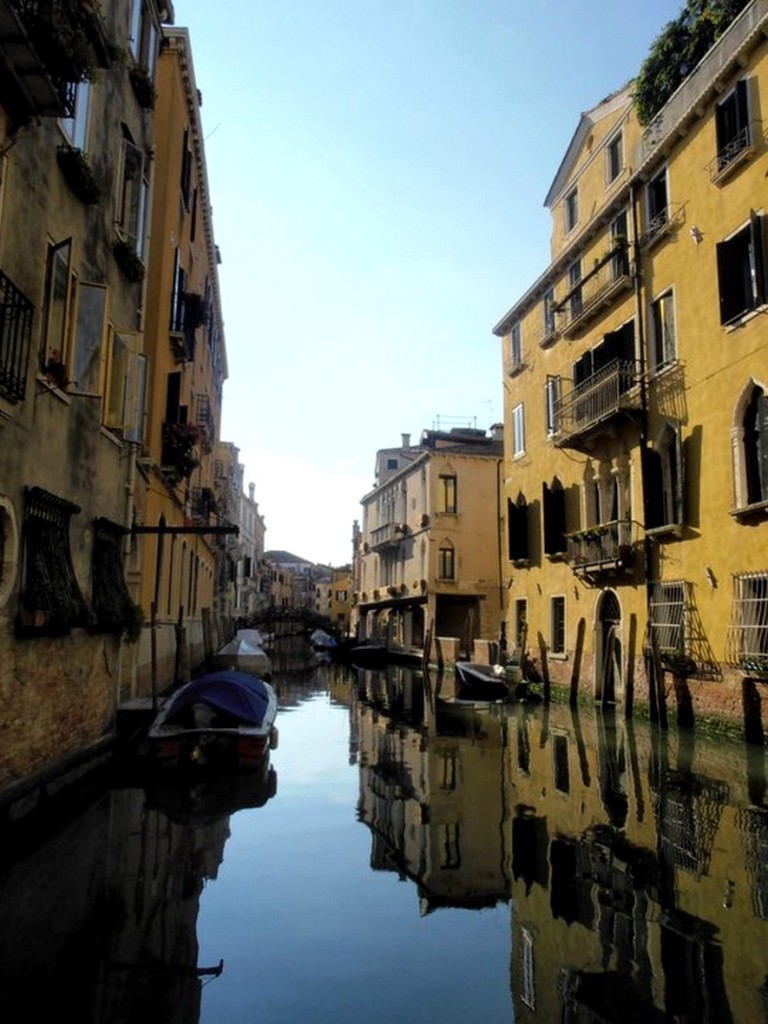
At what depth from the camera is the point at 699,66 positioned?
13352 millimetres

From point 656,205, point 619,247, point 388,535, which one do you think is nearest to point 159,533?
point 619,247

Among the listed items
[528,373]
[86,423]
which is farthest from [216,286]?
[86,423]

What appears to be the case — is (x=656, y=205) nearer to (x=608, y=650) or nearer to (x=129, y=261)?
(x=608, y=650)

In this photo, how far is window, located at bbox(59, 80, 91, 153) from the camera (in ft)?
26.0

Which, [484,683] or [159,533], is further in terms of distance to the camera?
[484,683]

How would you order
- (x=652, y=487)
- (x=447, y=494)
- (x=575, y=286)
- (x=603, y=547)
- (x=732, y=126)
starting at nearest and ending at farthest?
(x=732, y=126)
(x=652, y=487)
(x=603, y=547)
(x=575, y=286)
(x=447, y=494)

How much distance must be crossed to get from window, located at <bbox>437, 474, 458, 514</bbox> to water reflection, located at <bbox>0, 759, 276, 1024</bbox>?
2573 centimetres

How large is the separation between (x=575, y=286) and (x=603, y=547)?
607 cm

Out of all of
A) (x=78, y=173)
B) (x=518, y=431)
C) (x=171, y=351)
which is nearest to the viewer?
(x=78, y=173)

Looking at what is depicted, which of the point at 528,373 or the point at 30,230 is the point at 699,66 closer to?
the point at 528,373

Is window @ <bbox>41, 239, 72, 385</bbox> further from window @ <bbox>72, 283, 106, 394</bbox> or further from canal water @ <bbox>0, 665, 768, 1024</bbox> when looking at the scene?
canal water @ <bbox>0, 665, 768, 1024</bbox>

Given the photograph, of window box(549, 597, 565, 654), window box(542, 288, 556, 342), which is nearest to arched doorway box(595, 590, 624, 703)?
window box(549, 597, 565, 654)

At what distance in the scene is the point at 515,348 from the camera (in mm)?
22531

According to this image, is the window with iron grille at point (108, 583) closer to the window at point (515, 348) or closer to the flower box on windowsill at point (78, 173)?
the flower box on windowsill at point (78, 173)
